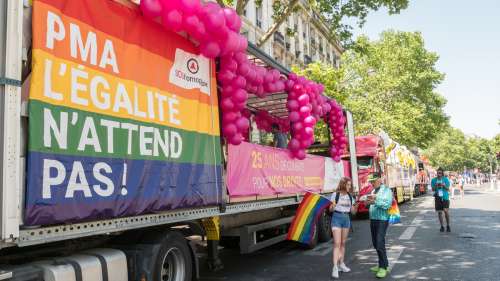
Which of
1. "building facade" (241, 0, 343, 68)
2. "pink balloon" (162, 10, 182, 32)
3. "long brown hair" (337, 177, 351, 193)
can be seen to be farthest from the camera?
"building facade" (241, 0, 343, 68)

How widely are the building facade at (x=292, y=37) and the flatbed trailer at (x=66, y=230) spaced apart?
69.7ft

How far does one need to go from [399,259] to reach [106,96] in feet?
22.3

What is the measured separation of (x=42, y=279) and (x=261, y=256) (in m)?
6.33

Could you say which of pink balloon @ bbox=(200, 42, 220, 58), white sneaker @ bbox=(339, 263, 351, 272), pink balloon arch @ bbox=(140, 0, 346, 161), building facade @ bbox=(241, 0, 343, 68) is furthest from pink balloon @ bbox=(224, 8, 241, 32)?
building facade @ bbox=(241, 0, 343, 68)

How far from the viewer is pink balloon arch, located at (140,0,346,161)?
17.4 ft

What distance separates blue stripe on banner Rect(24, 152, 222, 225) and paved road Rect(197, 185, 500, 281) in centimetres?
271

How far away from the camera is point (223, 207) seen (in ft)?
20.8

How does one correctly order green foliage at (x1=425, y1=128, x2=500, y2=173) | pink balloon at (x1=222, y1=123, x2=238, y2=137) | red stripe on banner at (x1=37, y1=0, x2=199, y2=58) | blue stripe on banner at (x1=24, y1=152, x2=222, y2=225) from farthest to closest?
green foliage at (x1=425, y1=128, x2=500, y2=173)
pink balloon at (x1=222, y1=123, x2=238, y2=137)
red stripe on banner at (x1=37, y1=0, x2=199, y2=58)
blue stripe on banner at (x1=24, y1=152, x2=222, y2=225)

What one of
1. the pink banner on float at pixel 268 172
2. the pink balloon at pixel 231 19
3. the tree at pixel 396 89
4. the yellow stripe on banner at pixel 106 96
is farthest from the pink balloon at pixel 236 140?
the tree at pixel 396 89

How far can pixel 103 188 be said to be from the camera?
425 centimetres

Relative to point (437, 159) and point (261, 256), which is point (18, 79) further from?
point (437, 159)

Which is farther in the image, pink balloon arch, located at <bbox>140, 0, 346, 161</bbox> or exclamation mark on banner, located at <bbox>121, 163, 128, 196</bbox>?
pink balloon arch, located at <bbox>140, 0, 346, 161</bbox>

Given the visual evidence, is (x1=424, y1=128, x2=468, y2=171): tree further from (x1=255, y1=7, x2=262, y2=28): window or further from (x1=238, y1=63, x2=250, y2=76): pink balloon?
(x1=238, y1=63, x2=250, y2=76): pink balloon

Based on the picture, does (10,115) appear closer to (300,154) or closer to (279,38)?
(300,154)
